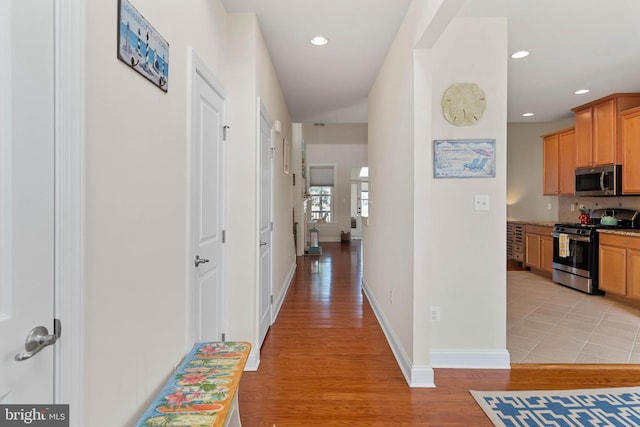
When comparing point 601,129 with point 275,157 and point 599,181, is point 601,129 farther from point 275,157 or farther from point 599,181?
point 275,157

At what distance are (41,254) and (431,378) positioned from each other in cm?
235

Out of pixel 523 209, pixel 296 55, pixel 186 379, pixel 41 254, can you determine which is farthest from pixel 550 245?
pixel 41 254

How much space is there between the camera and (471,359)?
249cm

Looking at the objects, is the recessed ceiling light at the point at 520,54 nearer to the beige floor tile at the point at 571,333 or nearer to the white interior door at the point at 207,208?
the beige floor tile at the point at 571,333

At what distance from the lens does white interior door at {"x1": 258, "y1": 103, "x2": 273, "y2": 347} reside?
283cm

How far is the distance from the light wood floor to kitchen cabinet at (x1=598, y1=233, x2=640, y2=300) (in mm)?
1956

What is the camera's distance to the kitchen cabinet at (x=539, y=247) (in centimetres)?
518

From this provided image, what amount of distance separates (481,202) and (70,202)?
2.58 m

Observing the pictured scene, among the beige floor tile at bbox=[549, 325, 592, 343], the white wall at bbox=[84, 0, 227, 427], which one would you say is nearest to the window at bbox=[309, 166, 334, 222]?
the beige floor tile at bbox=[549, 325, 592, 343]

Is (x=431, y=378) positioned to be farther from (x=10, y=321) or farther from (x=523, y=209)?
(x=523, y=209)

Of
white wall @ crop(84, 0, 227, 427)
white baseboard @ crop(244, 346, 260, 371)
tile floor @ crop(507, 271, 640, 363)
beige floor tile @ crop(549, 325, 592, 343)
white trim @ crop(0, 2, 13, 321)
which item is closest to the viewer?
white trim @ crop(0, 2, 13, 321)

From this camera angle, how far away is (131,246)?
3.94 ft

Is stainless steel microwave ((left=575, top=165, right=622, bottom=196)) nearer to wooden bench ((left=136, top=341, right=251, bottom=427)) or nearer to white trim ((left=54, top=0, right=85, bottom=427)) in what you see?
wooden bench ((left=136, top=341, right=251, bottom=427))

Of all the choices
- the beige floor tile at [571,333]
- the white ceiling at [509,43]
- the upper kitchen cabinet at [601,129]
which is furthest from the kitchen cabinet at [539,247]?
the beige floor tile at [571,333]
